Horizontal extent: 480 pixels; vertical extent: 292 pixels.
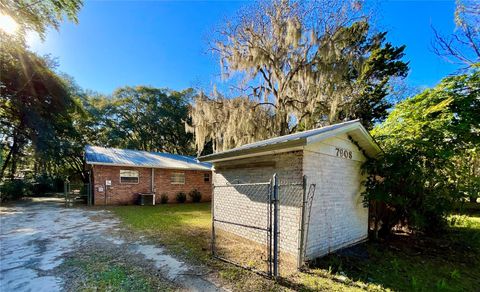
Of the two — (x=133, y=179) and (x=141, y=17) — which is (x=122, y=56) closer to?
(x=141, y=17)

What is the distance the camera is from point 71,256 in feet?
16.4

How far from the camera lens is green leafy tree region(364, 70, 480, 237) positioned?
5.59m

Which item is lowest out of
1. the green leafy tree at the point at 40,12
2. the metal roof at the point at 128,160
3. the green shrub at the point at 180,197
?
the green shrub at the point at 180,197

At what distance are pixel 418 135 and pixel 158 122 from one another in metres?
25.2

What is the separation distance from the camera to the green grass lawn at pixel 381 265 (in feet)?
13.2

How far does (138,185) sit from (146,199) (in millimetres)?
1007

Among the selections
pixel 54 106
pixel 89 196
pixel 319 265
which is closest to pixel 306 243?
pixel 319 265

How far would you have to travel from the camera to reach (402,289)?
3975 millimetres

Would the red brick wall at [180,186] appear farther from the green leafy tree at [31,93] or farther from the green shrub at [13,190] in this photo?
the green shrub at [13,190]

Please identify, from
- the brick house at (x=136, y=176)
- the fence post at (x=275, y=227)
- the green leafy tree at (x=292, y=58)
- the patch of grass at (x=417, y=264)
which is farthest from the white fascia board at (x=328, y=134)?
the brick house at (x=136, y=176)

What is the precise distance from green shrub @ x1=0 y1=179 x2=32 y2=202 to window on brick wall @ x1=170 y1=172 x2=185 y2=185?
34.6 feet

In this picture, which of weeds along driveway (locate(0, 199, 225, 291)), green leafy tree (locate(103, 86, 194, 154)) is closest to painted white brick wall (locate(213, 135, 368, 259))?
weeds along driveway (locate(0, 199, 225, 291))

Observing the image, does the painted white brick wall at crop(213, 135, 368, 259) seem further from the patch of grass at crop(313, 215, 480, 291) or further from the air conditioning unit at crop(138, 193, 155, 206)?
the air conditioning unit at crop(138, 193, 155, 206)

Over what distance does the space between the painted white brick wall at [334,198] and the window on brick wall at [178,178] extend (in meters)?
11.9
